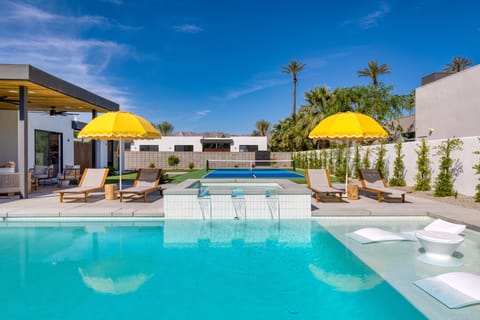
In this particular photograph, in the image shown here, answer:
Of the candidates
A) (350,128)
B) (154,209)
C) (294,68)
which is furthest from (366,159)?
(294,68)

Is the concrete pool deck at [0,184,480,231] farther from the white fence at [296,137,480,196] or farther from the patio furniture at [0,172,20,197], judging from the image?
the white fence at [296,137,480,196]

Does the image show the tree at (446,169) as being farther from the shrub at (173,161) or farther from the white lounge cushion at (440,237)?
the shrub at (173,161)

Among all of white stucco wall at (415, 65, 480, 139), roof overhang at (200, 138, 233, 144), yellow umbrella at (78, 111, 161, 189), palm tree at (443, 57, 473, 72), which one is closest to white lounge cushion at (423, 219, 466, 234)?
yellow umbrella at (78, 111, 161, 189)

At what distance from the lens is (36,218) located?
7.60m

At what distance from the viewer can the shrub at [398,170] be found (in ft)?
44.1

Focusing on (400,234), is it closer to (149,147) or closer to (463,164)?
(463,164)

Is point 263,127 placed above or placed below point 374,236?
above

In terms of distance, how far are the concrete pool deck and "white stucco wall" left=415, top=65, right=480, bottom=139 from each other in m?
8.65

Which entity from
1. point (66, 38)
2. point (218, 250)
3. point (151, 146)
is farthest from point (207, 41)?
point (218, 250)

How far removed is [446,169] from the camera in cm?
1078

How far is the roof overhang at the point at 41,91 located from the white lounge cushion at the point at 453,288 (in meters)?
11.2

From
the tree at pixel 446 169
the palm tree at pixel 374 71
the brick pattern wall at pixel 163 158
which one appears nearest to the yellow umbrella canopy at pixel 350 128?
the tree at pixel 446 169

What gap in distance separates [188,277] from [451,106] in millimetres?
18000

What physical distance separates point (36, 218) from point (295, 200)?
6757mm
